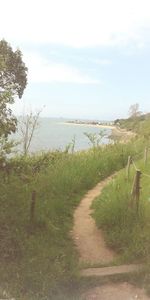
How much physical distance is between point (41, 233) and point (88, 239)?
101cm

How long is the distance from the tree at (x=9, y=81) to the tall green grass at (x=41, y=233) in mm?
1369

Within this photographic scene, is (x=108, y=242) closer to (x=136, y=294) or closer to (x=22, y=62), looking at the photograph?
(x=136, y=294)

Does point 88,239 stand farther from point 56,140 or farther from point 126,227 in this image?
point 56,140

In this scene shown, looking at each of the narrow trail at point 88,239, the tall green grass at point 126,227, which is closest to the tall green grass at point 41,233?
the narrow trail at point 88,239

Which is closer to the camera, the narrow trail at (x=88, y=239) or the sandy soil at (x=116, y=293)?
the sandy soil at (x=116, y=293)

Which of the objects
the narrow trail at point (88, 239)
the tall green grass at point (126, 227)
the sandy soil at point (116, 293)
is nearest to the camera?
the sandy soil at point (116, 293)

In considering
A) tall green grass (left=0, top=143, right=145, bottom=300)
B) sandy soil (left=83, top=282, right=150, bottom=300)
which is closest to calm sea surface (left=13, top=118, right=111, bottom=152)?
tall green grass (left=0, top=143, right=145, bottom=300)

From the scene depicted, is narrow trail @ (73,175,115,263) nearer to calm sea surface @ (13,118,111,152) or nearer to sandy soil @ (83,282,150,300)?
sandy soil @ (83,282,150,300)

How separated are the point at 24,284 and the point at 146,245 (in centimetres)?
197

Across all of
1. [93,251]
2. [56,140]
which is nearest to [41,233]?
[93,251]

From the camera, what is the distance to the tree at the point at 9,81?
6.72 m

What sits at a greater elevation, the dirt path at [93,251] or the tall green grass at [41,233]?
the tall green grass at [41,233]

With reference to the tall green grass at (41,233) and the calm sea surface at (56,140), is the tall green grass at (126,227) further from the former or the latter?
the calm sea surface at (56,140)

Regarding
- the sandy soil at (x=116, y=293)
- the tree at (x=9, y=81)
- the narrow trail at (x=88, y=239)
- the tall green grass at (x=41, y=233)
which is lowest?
the sandy soil at (x=116, y=293)
